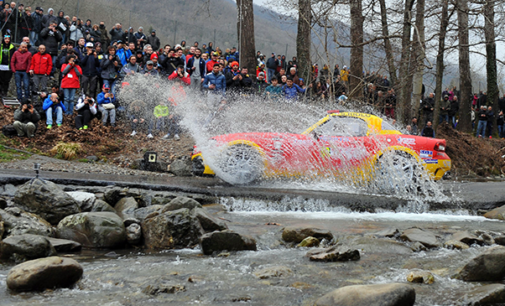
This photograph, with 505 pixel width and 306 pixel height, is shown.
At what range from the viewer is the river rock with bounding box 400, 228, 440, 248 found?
23.1 feet

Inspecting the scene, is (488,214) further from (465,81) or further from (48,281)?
(465,81)

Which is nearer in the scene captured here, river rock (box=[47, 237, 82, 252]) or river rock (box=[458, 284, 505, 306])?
river rock (box=[458, 284, 505, 306])

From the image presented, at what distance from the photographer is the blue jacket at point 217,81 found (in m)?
16.7

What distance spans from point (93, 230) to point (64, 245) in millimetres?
501


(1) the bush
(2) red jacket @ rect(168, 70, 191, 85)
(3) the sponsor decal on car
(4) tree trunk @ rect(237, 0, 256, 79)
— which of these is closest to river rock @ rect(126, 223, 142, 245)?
(3) the sponsor decal on car

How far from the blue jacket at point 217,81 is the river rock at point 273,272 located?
11545mm

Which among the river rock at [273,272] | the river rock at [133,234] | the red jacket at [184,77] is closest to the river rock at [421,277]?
the river rock at [273,272]

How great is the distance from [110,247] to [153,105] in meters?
10.8

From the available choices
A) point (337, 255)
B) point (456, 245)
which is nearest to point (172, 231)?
point (337, 255)

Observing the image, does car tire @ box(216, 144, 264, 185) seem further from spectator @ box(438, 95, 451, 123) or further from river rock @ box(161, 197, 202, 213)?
spectator @ box(438, 95, 451, 123)

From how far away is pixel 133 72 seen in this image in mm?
17062

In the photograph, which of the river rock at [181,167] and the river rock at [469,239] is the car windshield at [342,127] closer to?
the river rock at [469,239]

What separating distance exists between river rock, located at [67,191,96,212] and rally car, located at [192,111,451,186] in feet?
11.0

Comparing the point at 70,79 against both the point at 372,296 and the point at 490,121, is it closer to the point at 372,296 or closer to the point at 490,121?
the point at 372,296
